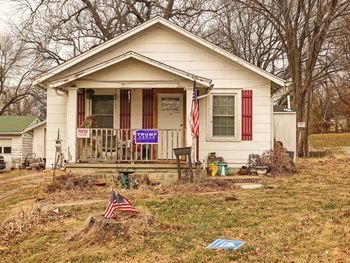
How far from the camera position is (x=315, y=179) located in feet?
39.2

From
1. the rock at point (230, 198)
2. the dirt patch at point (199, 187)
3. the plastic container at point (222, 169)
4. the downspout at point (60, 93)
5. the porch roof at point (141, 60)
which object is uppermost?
the porch roof at point (141, 60)

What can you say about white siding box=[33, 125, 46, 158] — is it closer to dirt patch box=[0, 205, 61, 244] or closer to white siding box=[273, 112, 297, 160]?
white siding box=[273, 112, 297, 160]

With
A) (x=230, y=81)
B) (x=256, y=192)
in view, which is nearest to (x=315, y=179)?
(x=256, y=192)

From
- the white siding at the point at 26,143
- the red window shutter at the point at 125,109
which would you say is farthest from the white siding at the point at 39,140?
the red window shutter at the point at 125,109

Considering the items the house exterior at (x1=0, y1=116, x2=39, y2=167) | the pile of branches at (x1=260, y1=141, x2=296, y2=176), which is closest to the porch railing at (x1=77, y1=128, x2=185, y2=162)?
Result: the pile of branches at (x1=260, y1=141, x2=296, y2=176)

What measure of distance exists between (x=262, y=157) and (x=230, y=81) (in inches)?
104

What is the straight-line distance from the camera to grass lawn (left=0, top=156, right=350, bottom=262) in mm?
5148

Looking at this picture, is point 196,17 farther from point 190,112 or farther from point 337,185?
point 337,185

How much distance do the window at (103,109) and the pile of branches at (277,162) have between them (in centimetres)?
509

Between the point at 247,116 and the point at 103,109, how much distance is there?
185 inches

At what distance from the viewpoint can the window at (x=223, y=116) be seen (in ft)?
44.7

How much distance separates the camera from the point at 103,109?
13.9m

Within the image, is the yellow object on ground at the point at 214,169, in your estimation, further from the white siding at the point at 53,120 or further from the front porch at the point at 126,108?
the white siding at the point at 53,120

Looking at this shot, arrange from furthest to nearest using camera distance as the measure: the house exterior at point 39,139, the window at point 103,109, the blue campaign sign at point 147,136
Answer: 1. the house exterior at point 39,139
2. the window at point 103,109
3. the blue campaign sign at point 147,136
